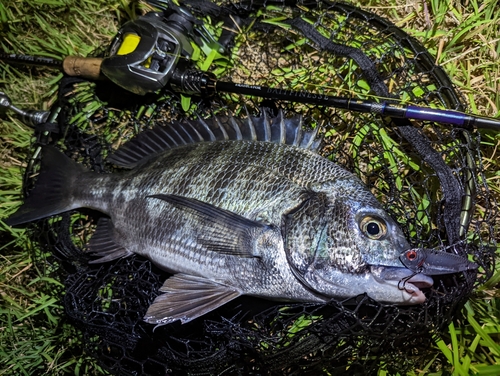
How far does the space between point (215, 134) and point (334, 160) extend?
74cm

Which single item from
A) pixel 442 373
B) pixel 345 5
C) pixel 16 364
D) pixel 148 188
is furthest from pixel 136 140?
pixel 442 373

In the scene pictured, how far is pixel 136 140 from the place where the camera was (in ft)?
9.52

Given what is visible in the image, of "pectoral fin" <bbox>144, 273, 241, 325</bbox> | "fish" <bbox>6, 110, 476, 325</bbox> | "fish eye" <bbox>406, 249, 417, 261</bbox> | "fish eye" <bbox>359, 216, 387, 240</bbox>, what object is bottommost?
"pectoral fin" <bbox>144, 273, 241, 325</bbox>

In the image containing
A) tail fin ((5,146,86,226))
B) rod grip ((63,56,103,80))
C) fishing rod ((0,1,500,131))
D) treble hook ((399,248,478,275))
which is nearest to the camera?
treble hook ((399,248,478,275))

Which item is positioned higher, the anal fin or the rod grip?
the rod grip

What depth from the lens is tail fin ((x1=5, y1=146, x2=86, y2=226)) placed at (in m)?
2.91

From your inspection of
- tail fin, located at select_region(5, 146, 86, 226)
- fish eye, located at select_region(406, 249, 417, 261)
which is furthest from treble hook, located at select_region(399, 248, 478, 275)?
tail fin, located at select_region(5, 146, 86, 226)

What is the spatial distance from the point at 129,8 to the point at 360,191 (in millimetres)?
2194

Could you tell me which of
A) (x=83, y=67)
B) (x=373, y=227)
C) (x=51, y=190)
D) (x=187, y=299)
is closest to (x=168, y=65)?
(x=83, y=67)

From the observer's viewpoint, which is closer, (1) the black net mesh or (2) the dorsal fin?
(1) the black net mesh

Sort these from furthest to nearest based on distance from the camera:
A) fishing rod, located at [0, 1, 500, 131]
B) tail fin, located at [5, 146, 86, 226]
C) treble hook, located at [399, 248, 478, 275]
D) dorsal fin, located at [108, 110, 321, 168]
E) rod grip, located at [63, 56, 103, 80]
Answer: rod grip, located at [63, 56, 103, 80], tail fin, located at [5, 146, 86, 226], fishing rod, located at [0, 1, 500, 131], dorsal fin, located at [108, 110, 321, 168], treble hook, located at [399, 248, 478, 275]

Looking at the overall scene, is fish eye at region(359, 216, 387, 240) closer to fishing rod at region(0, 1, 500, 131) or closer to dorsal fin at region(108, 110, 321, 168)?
dorsal fin at region(108, 110, 321, 168)

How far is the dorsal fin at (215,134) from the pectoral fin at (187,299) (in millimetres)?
812

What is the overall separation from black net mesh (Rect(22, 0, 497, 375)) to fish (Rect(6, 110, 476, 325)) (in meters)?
0.19
